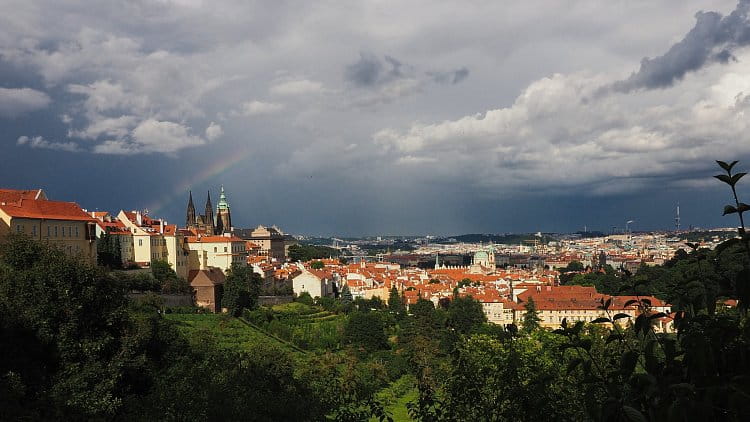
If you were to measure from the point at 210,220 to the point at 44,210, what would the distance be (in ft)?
193

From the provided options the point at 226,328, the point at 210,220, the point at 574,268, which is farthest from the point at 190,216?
the point at 574,268

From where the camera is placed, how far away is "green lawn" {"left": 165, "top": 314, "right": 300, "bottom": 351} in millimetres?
42438

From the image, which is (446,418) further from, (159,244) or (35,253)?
(159,244)

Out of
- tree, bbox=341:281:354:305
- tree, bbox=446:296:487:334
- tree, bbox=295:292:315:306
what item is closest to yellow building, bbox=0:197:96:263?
tree, bbox=295:292:315:306

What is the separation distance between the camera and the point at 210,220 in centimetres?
10081

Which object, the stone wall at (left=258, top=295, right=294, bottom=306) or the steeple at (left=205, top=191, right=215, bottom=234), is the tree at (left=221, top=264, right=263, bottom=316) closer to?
the stone wall at (left=258, top=295, right=294, bottom=306)

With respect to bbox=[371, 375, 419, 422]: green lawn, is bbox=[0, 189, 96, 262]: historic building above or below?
above

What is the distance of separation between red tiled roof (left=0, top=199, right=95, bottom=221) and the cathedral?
44579 mm

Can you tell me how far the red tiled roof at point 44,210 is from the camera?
39381mm

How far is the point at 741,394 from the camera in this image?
11.2ft

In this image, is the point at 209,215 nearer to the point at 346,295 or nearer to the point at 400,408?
the point at 346,295

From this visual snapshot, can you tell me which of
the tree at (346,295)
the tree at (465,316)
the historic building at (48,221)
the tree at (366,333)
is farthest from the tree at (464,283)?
the historic building at (48,221)

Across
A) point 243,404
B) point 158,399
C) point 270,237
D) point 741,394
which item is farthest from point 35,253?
point 270,237

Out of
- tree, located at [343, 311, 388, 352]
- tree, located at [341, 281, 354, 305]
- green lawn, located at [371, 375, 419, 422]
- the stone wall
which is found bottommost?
green lawn, located at [371, 375, 419, 422]
